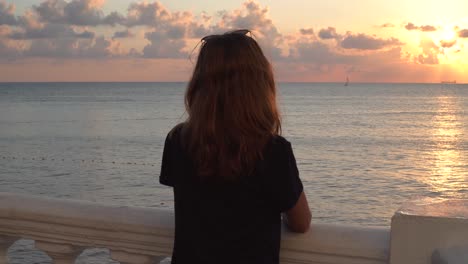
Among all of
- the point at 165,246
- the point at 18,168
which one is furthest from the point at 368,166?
the point at 165,246

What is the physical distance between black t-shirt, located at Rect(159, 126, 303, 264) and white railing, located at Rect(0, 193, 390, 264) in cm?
17

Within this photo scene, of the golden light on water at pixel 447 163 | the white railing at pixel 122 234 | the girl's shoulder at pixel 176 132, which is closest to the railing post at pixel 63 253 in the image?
the white railing at pixel 122 234

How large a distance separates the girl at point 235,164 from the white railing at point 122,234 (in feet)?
0.40

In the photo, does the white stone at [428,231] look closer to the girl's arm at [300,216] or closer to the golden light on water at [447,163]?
the girl's arm at [300,216]

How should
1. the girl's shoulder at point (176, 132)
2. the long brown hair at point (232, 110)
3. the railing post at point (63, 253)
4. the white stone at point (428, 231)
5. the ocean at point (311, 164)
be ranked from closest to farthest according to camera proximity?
1. the white stone at point (428, 231)
2. the long brown hair at point (232, 110)
3. the girl's shoulder at point (176, 132)
4. the railing post at point (63, 253)
5. the ocean at point (311, 164)

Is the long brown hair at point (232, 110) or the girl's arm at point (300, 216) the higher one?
the long brown hair at point (232, 110)

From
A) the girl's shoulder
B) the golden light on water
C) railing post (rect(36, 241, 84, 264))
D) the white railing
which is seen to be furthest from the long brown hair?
the golden light on water

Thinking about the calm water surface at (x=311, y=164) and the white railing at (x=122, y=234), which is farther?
the calm water surface at (x=311, y=164)

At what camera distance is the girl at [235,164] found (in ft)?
7.34

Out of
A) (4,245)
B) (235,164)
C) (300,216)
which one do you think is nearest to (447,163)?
(4,245)

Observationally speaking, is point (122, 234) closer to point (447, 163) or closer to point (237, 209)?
point (237, 209)

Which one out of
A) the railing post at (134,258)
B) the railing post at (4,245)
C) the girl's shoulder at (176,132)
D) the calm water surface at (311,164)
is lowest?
the calm water surface at (311,164)

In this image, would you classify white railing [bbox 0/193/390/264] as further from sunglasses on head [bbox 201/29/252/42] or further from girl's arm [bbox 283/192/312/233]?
sunglasses on head [bbox 201/29/252/42]

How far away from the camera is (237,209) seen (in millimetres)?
2301
